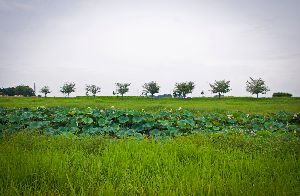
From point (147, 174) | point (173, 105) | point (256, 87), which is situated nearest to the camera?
point (147, 174)

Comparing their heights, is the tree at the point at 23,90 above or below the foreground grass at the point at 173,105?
above

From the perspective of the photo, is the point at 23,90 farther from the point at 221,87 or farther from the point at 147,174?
the point at 147,174

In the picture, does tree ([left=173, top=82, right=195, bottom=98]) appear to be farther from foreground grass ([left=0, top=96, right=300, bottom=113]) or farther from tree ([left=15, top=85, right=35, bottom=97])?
tree ([left=15, top=85, right=35, bottom=97])

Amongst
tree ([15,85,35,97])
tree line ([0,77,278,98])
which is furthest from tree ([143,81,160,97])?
tree ([15,85,35,97])

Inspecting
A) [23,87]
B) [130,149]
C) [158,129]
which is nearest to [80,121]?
[158,129]

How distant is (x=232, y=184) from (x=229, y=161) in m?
1.34

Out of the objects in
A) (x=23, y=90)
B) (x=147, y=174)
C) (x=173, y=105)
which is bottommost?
(x=147, y=174)

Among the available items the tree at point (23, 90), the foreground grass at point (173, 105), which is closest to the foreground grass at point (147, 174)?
the foreground grass at point (173, 105)

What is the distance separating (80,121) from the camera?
1047cm

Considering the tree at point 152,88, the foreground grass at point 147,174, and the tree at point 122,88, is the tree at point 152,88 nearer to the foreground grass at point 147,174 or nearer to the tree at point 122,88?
the tree at point 122,88

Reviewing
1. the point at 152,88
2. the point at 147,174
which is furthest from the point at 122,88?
the point at 147,174

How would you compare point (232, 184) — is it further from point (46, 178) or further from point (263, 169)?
point (46, 178)

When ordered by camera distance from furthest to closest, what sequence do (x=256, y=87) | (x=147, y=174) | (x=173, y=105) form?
1. (x=256, y=87)
2. (x=173, y=105)
3. (x=147, y=174)

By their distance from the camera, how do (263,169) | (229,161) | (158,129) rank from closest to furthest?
1. (263,169)
2. (229,161)
3. (158,129)
